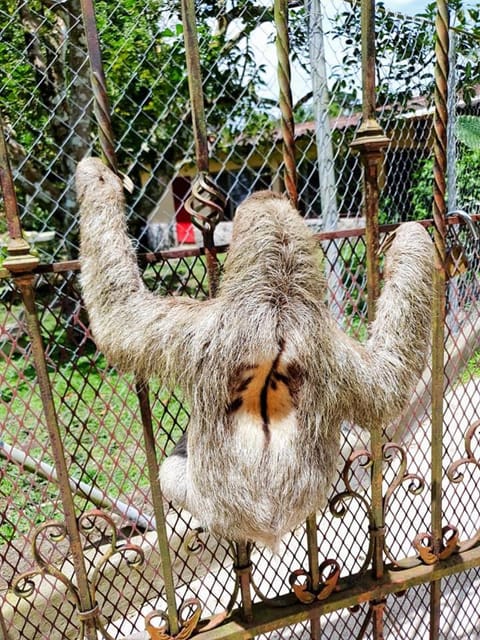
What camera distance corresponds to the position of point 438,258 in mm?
1727

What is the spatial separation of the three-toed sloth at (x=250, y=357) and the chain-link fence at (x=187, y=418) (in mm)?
128

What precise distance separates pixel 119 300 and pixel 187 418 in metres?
2.02

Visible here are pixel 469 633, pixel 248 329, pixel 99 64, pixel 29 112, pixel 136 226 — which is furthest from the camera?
pixel 136 226

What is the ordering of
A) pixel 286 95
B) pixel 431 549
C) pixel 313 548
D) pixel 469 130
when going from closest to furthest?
pixel 286 95 → pixel 313 548 → pixel 431 549 → pixel 469 130

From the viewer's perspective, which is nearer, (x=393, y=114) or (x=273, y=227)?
(x=273, y=227)

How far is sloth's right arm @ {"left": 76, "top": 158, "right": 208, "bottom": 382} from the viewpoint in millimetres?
1593

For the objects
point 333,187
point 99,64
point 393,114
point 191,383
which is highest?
point 393,114

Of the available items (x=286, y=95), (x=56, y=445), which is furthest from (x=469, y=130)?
(x=56, y=445)

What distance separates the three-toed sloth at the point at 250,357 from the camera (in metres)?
1.58

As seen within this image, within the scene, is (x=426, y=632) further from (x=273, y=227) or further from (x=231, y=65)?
(x=231, y=65)

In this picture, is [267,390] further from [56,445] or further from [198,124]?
[198,124]

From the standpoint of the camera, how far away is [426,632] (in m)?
2.87

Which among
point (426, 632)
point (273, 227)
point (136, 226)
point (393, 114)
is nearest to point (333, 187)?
point (393, 114)

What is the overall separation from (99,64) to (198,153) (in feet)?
1.09
